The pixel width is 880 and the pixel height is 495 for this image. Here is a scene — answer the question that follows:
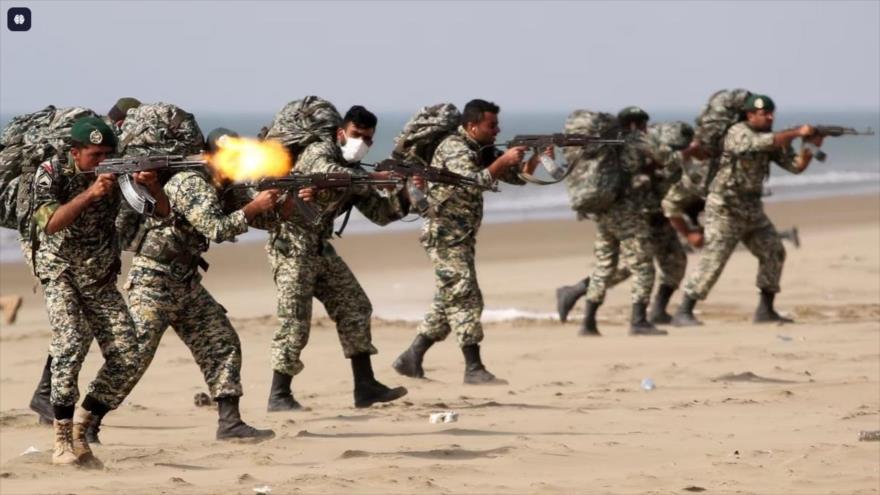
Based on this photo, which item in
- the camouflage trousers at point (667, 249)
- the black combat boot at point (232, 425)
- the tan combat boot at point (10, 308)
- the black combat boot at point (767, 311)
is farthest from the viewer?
the tan combat boot at point (10, 308)

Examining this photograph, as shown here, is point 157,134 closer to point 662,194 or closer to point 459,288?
point 459,288

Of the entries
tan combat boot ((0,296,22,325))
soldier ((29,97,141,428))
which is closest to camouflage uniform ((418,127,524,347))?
soldier ((29,97,141,428))

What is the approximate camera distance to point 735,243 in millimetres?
16844

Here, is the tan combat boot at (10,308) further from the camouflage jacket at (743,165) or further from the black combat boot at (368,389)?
the black combat boot at (368,389)

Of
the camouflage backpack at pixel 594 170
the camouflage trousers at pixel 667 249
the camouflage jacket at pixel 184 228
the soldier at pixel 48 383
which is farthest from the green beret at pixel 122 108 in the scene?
the camouflage trousers at pixel 667 249

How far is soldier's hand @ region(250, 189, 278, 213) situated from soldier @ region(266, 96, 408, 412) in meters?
1.43

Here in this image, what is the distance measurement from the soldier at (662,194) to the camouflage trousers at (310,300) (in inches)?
208

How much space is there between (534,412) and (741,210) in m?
5.35

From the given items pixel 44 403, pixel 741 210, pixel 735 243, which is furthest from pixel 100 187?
pixel 735 243

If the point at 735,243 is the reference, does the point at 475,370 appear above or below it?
below

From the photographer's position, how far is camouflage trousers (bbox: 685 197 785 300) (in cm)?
1672

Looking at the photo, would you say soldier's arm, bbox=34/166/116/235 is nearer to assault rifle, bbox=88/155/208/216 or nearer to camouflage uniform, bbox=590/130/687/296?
assault rifle, bbox=88/155/208/216

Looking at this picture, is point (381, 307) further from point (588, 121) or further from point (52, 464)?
point (52, 464)

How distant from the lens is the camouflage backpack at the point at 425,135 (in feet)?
42.7
